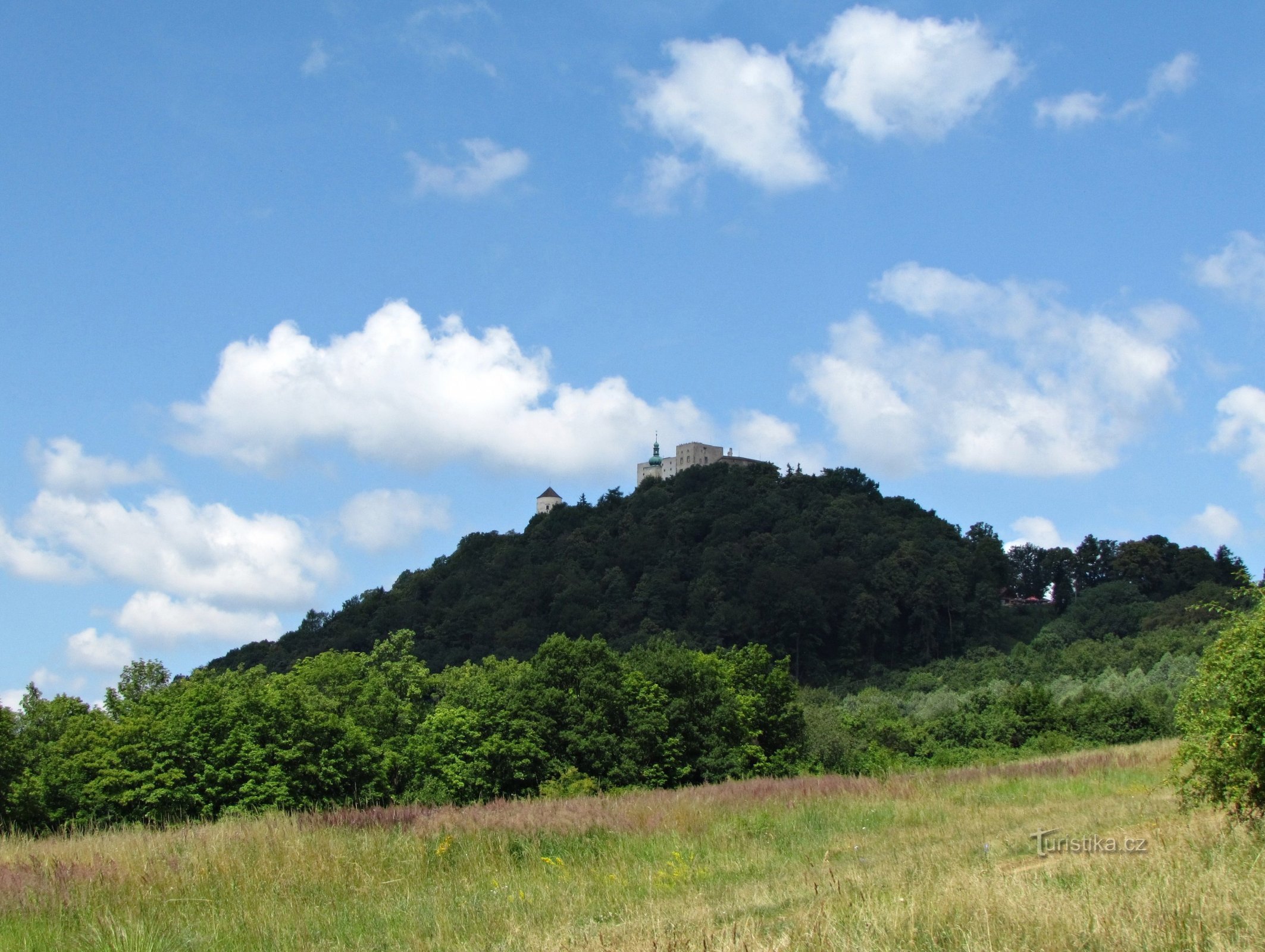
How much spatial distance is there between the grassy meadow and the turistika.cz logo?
0.15 m

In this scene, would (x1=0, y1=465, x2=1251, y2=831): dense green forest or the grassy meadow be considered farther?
(x1=0, y1=465, x2=1251, y2=831): dense green forest

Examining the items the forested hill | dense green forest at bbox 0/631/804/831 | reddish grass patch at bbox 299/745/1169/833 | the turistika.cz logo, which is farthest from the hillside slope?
the turistika.cz logo

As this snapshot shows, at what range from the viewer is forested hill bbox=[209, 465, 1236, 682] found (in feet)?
383

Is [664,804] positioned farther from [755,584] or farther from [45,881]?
[755,584]

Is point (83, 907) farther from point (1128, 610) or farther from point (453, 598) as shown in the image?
point (453, 598)

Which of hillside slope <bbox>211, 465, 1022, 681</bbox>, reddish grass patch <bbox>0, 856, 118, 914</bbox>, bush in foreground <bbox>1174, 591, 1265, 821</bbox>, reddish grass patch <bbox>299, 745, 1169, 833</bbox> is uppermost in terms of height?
hillside slope <bbox>211, 465, 1022, 681</bbox>

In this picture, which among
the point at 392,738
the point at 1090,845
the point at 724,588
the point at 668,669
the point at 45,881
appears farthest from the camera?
the point at 724,588

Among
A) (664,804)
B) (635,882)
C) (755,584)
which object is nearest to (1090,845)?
(635,882)

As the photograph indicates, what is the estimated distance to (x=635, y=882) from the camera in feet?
34.1

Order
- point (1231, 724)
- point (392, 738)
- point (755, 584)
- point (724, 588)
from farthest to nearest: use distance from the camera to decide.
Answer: point (724, 588) → point (755, 584) → point (392, 738) → point (1231, 724)

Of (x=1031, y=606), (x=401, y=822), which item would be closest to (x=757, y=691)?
(x=401, y=822)

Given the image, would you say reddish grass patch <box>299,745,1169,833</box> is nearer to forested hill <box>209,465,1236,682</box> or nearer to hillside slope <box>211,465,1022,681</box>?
forested hill <box>209,465,1236,682</box>

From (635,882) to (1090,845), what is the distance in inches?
193

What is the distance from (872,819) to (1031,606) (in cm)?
12786
